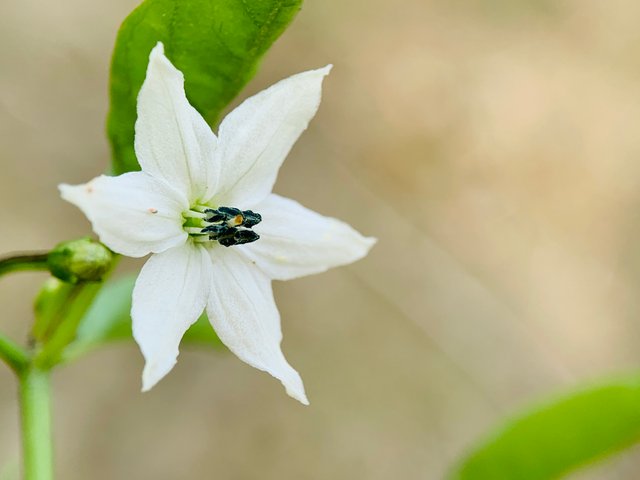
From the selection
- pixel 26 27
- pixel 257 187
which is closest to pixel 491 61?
pixel 26 27

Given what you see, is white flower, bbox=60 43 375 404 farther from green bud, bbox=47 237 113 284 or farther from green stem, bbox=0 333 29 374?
green stem, bbox=0 333 29 374

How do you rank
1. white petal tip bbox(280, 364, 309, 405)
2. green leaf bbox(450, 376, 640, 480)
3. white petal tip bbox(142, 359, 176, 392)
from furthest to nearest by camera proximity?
green leaf bbox(450, 376, 640, 480), white petal tip bbox(280, 364, 309, 405), white petal tip bbox(142, 359, 176, 392)

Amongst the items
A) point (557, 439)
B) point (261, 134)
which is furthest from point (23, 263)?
point (557, 439)

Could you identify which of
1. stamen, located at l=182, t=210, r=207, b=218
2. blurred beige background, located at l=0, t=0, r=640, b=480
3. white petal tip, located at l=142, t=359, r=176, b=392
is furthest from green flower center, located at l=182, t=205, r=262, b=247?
blurred beige background, located at l=0, t=0, r=640, b=480

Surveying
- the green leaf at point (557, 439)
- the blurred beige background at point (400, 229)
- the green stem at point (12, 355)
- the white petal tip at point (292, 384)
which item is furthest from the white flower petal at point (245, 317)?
the blurred beige background at point (400, 229)

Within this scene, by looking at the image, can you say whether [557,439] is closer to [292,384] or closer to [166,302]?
[292,384]

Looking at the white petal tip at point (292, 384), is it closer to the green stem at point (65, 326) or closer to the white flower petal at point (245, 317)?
the white flower petal at point (245, 317)
